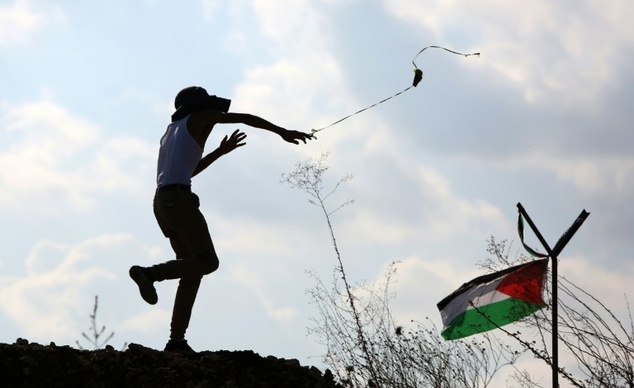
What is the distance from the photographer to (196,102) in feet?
25.0

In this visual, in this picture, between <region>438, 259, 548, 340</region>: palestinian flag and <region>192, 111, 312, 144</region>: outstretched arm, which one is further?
<region>438, 259, 548, 340</region>: palestinian flag

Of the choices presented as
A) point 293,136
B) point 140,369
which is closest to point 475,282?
point 293,136

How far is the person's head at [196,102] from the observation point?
760cm

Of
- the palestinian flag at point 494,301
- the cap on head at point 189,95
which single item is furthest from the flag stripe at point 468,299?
the cap on head at point 189,95

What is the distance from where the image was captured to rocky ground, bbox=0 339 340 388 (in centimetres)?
655

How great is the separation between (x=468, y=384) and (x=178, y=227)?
309 cm

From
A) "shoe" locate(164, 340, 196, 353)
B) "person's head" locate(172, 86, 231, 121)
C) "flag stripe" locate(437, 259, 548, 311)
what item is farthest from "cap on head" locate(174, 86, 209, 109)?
"flag stripe" locate(437, 259, 548, 311)

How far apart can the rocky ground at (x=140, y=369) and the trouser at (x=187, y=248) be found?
0.40m

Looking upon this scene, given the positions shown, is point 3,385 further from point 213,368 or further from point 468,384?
point 468,384

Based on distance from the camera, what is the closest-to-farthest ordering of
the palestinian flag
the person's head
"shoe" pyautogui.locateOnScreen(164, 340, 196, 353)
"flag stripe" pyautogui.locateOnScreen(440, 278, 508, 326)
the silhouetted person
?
1. the silhouetted person
2. "shoe" pyautogui.locateOnScreen(164, 340, 196, 353)
3. the person's head
4. the palestinian flag
5. "flag stripe" pyautogui.locateOnScreen(440, 278, 508, 326)

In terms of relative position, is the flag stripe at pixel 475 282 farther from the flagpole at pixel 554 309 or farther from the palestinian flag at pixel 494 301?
the flagpole at pixel 554 309

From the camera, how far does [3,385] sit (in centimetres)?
638

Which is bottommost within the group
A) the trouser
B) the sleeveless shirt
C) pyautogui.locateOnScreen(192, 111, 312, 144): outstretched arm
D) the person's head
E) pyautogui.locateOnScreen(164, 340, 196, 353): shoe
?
pyautogui.locateOnScreen(164, 340, 196, 353): shoe

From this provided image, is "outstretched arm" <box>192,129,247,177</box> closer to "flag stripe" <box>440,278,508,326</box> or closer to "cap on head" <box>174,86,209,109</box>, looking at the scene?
"cap on head" <box>174,86,209,109</box>
